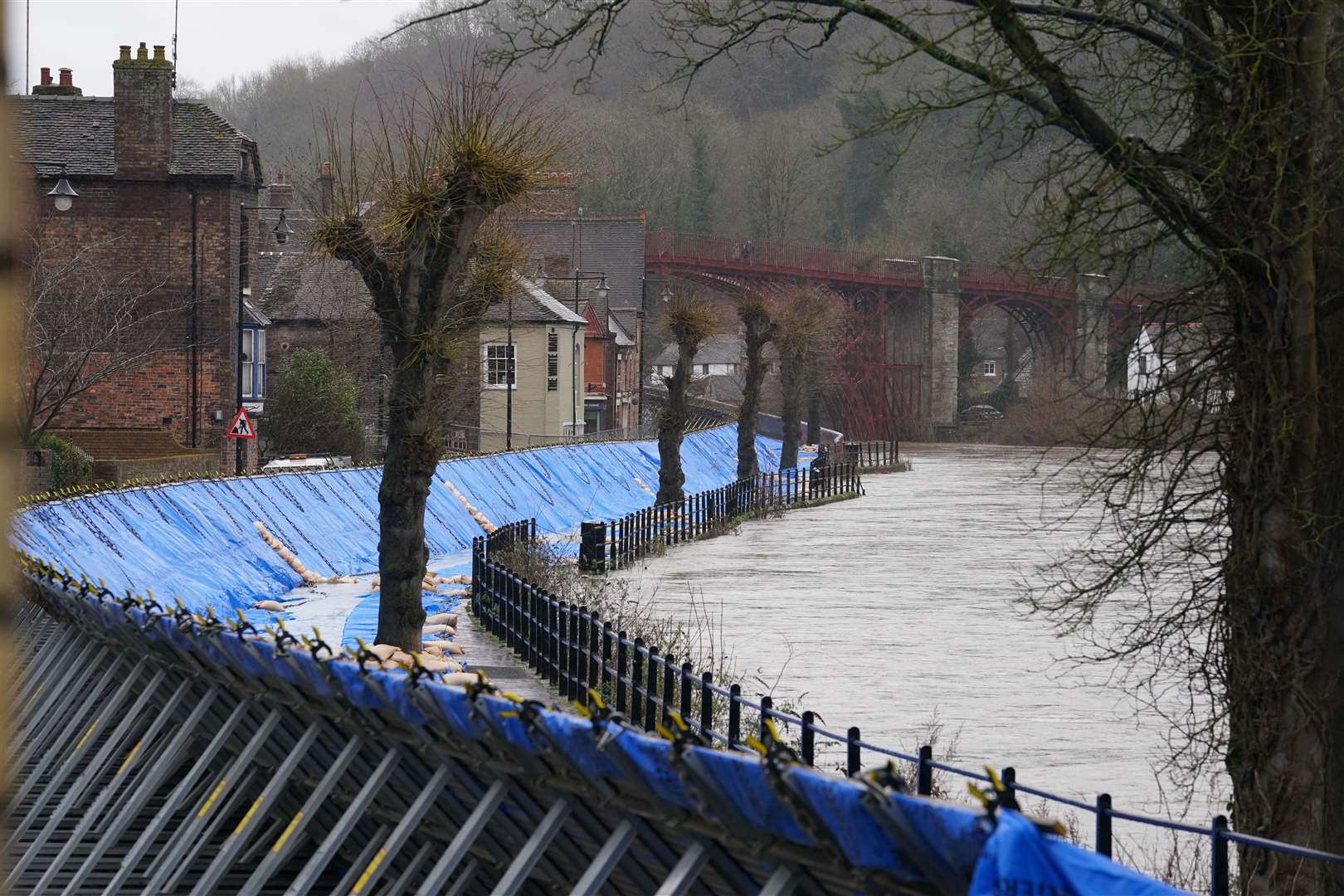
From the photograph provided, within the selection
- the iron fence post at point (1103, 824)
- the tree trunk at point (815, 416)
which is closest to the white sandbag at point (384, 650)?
the iron fence post at point (1103, 824)

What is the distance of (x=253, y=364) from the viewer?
155 ft

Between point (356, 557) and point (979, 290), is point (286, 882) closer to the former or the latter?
point (356, 557)

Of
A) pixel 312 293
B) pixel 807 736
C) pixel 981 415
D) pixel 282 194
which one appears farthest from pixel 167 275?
pixel 981 415

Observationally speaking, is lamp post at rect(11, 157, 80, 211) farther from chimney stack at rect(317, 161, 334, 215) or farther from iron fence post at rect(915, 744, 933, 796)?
iron fence post at rect(915, 744, 933, 796)

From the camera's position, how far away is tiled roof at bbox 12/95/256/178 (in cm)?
4169

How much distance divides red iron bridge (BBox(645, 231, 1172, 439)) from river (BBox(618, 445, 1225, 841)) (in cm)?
5157

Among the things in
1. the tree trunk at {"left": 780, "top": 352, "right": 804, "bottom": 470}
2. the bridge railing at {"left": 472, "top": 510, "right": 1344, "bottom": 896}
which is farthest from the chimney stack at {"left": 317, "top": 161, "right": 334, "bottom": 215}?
the tree trunk at {"left": 780, "top": 352, "right": 804, "bottom": 470}

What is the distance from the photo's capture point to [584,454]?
1794 inches

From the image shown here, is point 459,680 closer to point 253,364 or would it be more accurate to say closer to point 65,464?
point 65,464

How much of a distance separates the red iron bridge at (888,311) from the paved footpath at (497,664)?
244 feet

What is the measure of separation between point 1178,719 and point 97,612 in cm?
1162

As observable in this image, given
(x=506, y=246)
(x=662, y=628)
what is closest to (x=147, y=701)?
(x=506, y=246)

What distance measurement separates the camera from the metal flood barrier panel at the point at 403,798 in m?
3.77

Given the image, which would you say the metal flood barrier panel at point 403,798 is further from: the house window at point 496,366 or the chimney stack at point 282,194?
the chimney stack at point 282,194
